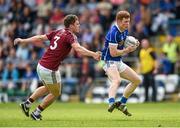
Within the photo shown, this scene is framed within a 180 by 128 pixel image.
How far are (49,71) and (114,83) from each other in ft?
6.26

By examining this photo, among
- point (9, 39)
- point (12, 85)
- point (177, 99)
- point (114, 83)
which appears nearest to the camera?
point (114, 83)

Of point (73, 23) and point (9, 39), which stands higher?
point (73, 23)

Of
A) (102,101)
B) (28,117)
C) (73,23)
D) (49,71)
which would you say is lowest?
(102,101)

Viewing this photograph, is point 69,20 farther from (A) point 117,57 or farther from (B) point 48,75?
(A) point 117,57

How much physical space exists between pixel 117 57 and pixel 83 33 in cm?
1382

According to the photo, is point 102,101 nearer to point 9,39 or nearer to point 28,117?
point 9,39

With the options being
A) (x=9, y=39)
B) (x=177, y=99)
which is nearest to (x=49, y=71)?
(x=177, y=99)

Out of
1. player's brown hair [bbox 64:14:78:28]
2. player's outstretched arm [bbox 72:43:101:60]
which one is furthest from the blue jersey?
player's outstretched arm [bbox 72:43:101:60]

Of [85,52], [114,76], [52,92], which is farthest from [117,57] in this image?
[85,52]

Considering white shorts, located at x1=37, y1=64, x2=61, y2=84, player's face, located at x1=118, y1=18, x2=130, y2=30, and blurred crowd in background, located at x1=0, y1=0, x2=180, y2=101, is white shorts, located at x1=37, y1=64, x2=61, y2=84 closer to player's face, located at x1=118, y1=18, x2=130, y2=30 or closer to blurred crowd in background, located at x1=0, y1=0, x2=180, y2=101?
player's face, located at x1=118, y1=18, x2=130, y2=30

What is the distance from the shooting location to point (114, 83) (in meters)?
17.5

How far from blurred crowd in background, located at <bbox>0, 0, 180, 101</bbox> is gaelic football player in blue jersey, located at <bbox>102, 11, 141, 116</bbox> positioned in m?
10.4

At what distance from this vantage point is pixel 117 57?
17.8 metres

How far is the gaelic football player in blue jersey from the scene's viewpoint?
17281 mm
